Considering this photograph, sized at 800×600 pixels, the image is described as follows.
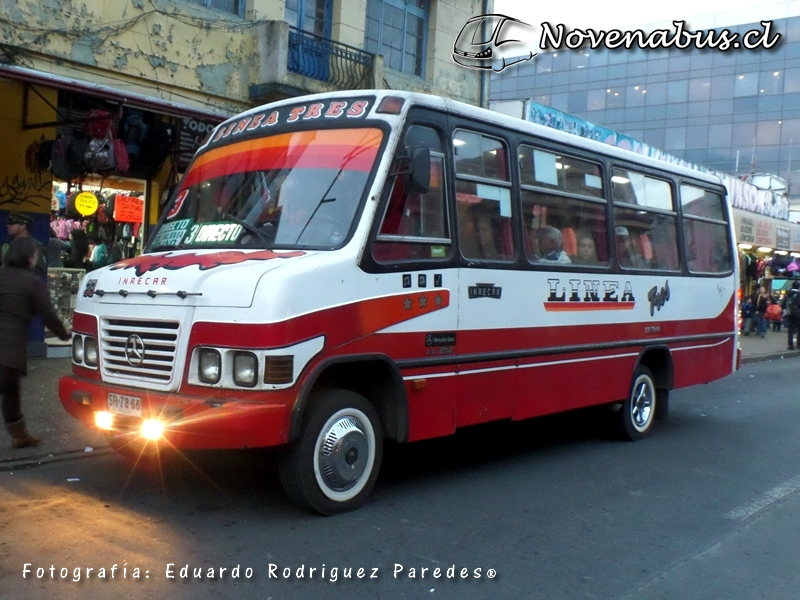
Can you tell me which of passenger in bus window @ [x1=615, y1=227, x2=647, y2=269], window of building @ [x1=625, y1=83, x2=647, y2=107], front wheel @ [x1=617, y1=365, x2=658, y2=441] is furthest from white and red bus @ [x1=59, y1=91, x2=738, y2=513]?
window of building @ [x1=625, y1=83, x2=647, y2=107]

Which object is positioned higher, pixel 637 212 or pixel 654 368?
pixel 637 212

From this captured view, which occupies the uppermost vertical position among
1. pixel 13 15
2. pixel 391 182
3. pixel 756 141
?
pixel 756 141

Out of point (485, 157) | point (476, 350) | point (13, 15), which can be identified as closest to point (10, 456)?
point (476, 350)

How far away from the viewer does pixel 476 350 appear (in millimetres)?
6637

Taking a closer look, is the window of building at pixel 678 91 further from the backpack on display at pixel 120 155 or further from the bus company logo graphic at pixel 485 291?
the bus company logo graphic at pixel 485 291

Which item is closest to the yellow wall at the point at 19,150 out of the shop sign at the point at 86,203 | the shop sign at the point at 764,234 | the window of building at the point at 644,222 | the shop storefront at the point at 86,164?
the shop storefront at the point at 86,164

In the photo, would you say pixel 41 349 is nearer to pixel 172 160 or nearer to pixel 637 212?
pixel 172 160

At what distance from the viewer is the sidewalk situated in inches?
277

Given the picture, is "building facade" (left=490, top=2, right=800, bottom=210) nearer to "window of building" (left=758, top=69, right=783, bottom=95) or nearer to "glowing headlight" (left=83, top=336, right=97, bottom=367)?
"window of building" (left=758, top=69, right=783, bottom=95)

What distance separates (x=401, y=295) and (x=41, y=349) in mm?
7204

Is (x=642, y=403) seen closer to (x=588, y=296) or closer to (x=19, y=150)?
(x=588, y=296)

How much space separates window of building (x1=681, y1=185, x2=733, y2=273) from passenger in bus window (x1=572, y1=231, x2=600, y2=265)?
7.03ft

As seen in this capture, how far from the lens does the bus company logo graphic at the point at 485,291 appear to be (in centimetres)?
657

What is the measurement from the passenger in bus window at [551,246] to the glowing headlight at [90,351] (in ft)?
12.0
